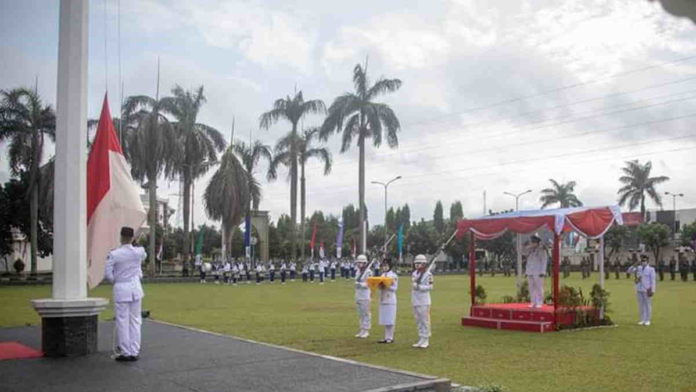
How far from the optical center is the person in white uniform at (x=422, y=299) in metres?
11.7

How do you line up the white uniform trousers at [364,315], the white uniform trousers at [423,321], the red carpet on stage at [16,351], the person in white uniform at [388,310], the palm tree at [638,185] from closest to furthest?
1. the red carpet on stage at [16,351]
2. the white uniform trousers at [423,321]
3. the person in white uniform at [388,310]
4. the white uniform trousers at [364,315]
5. the palm tree at [638,185]

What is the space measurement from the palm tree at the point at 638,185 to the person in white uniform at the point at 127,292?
189 feet

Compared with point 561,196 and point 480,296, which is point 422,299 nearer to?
point 480,296

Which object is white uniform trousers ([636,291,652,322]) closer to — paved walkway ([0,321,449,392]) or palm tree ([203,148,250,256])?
paved walkway ([0,321,449,392])

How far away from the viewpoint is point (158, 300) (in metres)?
23.5

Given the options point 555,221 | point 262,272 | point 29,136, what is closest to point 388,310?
point 555,221

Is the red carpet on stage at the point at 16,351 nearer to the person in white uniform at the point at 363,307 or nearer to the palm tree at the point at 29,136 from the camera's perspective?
the person in white uniform at the point at 363,307

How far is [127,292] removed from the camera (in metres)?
9.22

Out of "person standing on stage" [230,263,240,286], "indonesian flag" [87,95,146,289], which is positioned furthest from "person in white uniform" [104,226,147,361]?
"person standing on stage" [230,263,240,286]

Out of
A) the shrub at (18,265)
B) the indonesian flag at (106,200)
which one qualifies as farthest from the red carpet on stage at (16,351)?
the shrub at (18,265)

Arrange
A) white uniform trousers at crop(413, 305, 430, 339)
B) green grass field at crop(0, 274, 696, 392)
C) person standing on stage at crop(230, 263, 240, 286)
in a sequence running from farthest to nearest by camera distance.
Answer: person standing on stage at crop(230, 263, 240, 286), white uniform trousers at crop(413, 305, 430, 339), green grass field at crop(0, 274, 696, 392)

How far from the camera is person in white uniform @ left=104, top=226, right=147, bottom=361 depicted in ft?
29.5

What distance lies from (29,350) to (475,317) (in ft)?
32.2

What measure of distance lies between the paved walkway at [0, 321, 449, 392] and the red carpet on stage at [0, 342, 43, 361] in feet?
1.08
